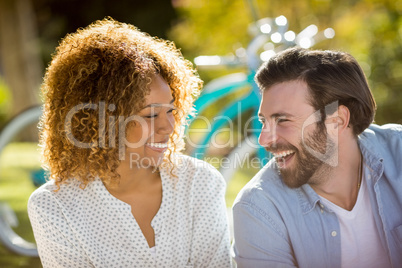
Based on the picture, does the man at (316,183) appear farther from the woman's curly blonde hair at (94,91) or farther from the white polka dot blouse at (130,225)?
the woman's curly blonde hair at (94,91)

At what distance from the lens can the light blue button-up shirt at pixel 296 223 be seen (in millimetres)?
2064

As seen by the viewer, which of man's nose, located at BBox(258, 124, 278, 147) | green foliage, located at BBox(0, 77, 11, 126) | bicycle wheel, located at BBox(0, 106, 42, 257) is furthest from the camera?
green foliage, located at BBox(0, 77, 11, 126)

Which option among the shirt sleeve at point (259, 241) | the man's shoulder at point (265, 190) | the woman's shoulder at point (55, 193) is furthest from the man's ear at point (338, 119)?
the woman's shoulder at point (55, 193)

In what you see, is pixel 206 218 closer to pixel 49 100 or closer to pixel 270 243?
pixel 270 243

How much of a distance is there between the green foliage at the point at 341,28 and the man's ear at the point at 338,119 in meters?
4.43

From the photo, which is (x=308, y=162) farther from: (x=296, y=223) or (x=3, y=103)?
(x=3, y=103)

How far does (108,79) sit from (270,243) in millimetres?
995

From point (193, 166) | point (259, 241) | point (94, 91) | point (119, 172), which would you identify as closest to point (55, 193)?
point (119, 172)

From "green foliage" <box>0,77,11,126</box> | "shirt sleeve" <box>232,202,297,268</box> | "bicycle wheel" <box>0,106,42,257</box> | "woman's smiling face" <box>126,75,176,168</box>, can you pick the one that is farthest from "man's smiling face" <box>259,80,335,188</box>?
"green foliage" <box>0,77,11,126</box>

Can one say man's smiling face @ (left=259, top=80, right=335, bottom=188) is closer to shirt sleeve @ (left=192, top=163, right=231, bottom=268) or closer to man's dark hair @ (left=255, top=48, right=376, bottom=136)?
man's dark hair @ (left=255, top=48, right=376, bottom=136)

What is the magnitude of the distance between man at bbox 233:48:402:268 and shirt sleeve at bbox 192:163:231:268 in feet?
0.55

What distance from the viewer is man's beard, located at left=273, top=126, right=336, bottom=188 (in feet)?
7.01

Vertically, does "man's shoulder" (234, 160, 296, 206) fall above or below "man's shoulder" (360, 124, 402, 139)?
below

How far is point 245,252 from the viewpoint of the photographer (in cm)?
207
